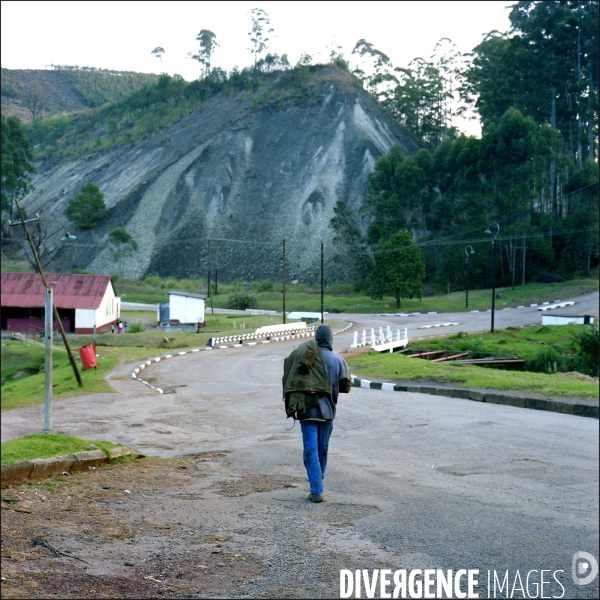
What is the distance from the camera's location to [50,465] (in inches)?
227

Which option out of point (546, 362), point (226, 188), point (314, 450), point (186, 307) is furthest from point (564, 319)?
point (314, 450)

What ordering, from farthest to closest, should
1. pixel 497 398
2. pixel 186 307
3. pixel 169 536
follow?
pixel 186 307
pixel 497 398
pixel 169 536

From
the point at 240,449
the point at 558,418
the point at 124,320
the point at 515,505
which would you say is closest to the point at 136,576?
the point at 515,505

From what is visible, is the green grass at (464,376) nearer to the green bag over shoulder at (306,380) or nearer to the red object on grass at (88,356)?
the red object on grass at (88,356)

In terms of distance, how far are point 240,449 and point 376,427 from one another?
1854 mm

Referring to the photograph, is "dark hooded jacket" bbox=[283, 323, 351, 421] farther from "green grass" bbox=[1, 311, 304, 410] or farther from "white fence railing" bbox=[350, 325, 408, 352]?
"white fence railing" bbox=[350, 325, 408, 352]

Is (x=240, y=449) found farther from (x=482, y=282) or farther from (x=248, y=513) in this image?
(x=482, y=282)

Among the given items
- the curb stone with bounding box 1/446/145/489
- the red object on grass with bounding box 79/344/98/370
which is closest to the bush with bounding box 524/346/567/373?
the red object on grass with bounding box 79/344/98/370

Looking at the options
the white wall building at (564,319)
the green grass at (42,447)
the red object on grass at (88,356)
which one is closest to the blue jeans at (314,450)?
Answer: the green grass at (42,447)

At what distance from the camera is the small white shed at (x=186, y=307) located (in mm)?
11781

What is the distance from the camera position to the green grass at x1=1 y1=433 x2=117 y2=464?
579cm

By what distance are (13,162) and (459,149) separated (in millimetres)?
29008

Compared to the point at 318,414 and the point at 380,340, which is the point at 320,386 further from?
the point at 380,340

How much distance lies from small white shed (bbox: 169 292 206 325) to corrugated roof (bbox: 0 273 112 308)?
123 centimetres
